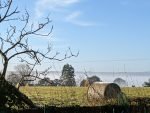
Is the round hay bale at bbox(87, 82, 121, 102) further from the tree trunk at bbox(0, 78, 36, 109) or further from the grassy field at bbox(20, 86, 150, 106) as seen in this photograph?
the tree trunk at bbox(0, 78, 36, 109)

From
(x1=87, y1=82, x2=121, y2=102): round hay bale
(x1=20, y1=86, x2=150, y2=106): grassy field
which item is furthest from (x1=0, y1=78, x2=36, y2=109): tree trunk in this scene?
(x1=87, y1=82, x2=121, y2=102): round hay bale

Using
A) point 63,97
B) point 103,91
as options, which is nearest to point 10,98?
point 63,97

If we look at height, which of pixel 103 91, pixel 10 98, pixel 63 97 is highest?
pixel 103 91

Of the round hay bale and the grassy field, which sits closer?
the grassy field

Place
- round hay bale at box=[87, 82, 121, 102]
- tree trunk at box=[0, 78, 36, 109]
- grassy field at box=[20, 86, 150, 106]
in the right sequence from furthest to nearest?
round hay bale at box=[87, 82, 121, 102] < grassy field at box=[20, 86, 150, 106] < tree trunk at box=[0, 78, 36, 109]

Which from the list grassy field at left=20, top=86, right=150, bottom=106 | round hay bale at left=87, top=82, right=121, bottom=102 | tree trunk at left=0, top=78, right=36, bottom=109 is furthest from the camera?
round hay bale at left=87, top=82, right=121, bottom=102

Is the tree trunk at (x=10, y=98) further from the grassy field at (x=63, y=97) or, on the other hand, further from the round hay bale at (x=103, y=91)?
the round hay bale at (x=103, y=91)

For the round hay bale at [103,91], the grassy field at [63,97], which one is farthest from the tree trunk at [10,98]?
the round hay bale at [103,91]

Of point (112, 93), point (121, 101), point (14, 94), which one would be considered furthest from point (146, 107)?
point (112, 93)

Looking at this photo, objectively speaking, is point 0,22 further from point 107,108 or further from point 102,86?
point 102,86

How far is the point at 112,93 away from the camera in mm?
22969

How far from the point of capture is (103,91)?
22.3 metres

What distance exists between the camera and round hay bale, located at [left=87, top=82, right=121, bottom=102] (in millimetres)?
20781

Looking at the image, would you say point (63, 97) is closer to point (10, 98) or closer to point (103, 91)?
point (103, 91)
